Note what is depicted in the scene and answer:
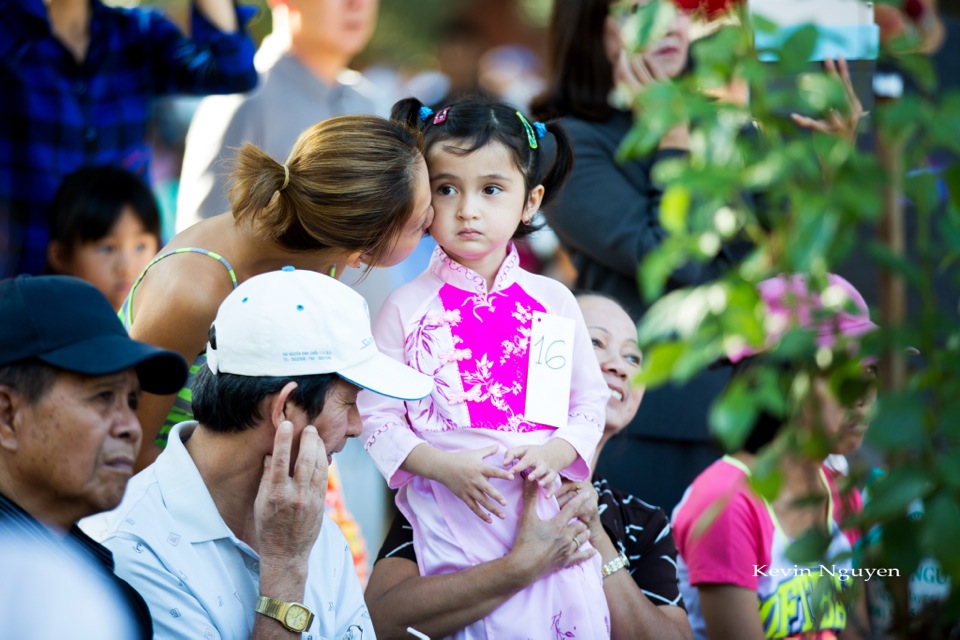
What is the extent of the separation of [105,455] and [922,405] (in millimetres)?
1327

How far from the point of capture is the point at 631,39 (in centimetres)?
149

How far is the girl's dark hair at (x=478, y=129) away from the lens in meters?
2.80

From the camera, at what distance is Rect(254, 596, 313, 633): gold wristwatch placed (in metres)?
2.18

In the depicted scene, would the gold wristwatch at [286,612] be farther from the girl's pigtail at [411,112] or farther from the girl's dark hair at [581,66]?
the girl's dark hair at [581,66]

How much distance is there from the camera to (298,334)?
2.30 meters

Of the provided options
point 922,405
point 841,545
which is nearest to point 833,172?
point 922,405

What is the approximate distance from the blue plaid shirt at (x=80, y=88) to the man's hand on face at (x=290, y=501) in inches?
79.4

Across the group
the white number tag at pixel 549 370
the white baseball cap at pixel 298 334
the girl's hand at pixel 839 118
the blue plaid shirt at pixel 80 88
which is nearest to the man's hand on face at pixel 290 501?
the white baseball cap at pixel 298 334

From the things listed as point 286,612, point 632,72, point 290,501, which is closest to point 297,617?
point 286,612

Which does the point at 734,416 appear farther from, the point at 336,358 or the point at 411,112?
the point at 411,112

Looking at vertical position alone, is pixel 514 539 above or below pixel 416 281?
below

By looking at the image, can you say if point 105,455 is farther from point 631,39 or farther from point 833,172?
point 833,172

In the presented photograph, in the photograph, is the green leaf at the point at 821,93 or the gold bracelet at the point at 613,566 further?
the gold bracelet at the point at 613,566

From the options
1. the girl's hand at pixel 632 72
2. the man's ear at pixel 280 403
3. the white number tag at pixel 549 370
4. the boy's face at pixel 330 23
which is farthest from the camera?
the boy's face at pixel 330 23
